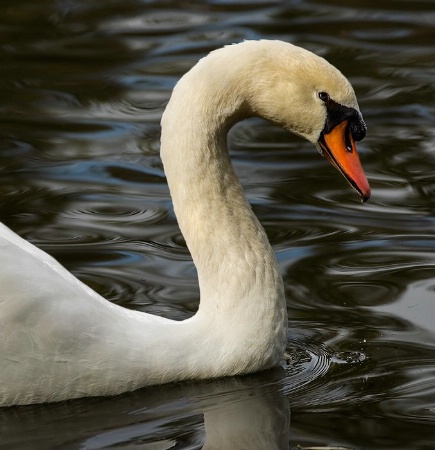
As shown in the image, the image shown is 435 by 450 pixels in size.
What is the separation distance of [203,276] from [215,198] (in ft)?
1.09

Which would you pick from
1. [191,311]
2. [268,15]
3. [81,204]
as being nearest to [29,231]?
[81,204]

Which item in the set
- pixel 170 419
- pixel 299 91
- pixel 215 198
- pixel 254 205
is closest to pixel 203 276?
pixel 215 198

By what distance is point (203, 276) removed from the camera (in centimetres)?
623

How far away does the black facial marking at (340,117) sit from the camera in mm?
6145

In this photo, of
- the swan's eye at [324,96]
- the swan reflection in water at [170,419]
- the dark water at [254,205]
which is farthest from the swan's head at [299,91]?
the swan reflection in water at [170,419]

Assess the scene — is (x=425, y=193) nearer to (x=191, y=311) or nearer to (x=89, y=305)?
(x=191, y=311)

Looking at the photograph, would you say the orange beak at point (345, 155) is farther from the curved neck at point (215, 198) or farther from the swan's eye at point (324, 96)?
the curved neck at point (215, 198)

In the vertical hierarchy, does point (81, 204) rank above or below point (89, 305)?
below

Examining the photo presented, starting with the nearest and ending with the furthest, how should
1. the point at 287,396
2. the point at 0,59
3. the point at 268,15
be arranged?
the point at 287,396, the point at 0,59, the point at 268,15

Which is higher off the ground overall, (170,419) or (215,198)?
(215,198)

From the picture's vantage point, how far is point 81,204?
8.23 metres

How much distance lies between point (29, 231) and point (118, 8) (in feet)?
17.6

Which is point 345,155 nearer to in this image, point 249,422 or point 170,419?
point 249,422

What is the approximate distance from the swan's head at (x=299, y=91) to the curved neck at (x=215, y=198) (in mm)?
81
